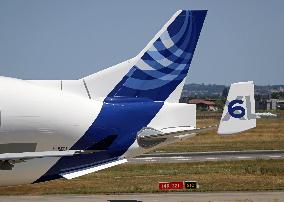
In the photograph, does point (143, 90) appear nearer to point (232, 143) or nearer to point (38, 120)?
point (38, 120)

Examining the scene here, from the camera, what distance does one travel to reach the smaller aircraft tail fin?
27.0 metres

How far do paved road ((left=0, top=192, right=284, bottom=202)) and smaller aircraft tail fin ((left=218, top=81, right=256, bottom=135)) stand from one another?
6.25 metres

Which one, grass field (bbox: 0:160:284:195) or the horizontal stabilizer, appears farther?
grass field (bbox: 0:160:284:195)

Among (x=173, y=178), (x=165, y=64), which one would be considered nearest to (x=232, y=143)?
(x=173, y=178)

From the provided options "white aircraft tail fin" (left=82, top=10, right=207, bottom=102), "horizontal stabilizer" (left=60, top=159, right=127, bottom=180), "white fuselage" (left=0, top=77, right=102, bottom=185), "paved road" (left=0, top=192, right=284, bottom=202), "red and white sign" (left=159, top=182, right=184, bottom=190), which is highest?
"white aircraft tail fin" (left=82, top=10, right=207, bottom=102)

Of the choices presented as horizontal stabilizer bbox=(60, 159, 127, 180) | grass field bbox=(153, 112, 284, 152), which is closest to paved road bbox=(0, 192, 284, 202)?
horizontal stabilizer bbox=(60, 159, 127, 180)

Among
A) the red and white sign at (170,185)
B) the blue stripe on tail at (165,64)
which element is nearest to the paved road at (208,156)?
the red and white sign at (170,185)

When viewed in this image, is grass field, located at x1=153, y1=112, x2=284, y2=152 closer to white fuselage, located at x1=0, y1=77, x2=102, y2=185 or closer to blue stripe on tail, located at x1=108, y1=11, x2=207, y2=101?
blue stripe on tail, located at x1=108, y1=11, x2=207, y2=101

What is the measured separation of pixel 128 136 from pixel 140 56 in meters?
3.86

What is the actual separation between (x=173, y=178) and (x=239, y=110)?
1676 centimetres

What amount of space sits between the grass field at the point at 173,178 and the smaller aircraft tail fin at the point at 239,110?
9.87m

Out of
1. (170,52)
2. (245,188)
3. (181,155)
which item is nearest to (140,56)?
(170,52)

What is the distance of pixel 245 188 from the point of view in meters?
36.8

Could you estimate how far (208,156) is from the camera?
62.2 metres
